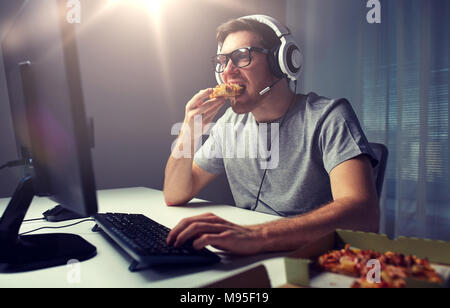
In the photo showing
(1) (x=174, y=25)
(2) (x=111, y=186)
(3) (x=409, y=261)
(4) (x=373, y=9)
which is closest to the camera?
(3) (x=409, y=261)

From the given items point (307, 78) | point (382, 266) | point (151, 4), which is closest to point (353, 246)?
point (382, 266)

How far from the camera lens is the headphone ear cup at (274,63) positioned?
4.32ft

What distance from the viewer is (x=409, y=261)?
0.53 metres

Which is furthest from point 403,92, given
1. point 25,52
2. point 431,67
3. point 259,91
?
point 25,52

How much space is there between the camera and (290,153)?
128 cm

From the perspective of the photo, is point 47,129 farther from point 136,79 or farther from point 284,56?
point 136,79

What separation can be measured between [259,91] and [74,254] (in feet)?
3.07

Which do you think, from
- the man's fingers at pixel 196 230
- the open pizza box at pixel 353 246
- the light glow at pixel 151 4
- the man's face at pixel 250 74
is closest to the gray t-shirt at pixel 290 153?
the man's face at pixel 250 74

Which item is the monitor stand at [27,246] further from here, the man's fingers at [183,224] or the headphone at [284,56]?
the headphone at [284,56]

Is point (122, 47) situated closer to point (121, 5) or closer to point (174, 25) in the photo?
point (121, 5)

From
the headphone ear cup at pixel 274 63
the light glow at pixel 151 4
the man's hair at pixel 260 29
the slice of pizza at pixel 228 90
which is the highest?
the light glow at pixel 151 4

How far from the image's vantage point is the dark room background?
178cm

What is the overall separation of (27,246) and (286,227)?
58cm

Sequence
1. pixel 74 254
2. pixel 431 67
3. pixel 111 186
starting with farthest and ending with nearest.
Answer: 1. pixel 431 67
2. pixel 111 186
3. pixel 74 254
